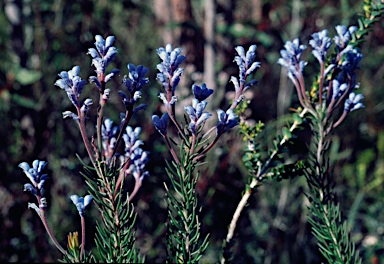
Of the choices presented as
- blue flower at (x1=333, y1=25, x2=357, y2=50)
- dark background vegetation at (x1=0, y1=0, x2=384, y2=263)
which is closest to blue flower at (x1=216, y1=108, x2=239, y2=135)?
blue flower at (x1=333, y1=25, x2=357, y2=50)

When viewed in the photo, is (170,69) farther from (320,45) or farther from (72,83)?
(320,45)

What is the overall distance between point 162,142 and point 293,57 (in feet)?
3.43

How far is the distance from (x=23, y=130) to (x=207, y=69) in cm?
72

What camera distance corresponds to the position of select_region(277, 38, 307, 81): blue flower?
0.74m

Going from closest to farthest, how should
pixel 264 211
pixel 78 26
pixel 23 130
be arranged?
pixel 23 130 < pixel 264 211 < pixel 78 26

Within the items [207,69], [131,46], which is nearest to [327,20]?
[207,69]

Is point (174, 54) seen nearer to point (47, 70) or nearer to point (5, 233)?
point (5, 233)

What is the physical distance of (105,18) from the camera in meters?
1.93

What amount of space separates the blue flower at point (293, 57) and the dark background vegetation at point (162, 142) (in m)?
0.79

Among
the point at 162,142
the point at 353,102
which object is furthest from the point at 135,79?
the point at 162,142

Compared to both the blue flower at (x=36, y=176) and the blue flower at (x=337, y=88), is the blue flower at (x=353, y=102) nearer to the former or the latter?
the blue flower at (x=337, y=88)

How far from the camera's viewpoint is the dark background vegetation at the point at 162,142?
5.13 ft

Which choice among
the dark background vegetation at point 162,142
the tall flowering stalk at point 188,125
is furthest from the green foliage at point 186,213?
the dark background vegetation at point 162,142

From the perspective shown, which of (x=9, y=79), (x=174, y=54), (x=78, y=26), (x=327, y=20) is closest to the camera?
(x=174, y=54)
